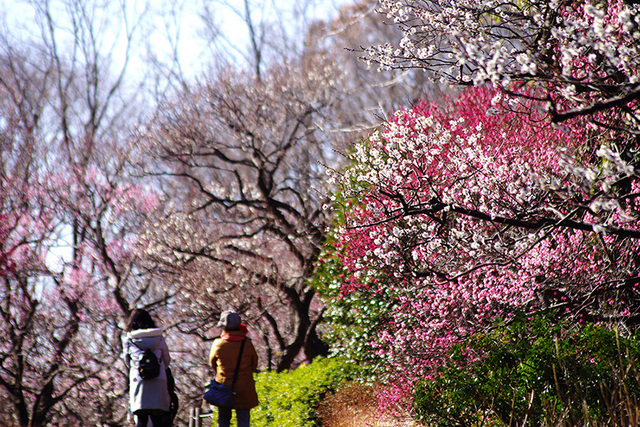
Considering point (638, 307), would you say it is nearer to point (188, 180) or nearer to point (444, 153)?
point (444, 153)

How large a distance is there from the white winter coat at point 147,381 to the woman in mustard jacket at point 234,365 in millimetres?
557

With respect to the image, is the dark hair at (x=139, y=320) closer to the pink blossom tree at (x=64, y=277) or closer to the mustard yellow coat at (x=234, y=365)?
the mustard yellow coat at (x=234, y=365)

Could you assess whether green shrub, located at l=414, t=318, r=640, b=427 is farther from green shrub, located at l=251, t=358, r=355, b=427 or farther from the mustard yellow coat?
green shrub, located at l=251, t=358, r=355, b=427

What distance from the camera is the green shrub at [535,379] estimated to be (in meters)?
4.45

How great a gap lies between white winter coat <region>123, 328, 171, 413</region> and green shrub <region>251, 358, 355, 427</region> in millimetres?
3088

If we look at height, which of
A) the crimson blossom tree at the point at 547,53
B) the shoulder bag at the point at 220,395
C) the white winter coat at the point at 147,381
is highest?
the crimson blossom tree at the point at 547,53

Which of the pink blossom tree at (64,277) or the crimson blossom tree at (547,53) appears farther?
the pink blossom tree at (64,277)

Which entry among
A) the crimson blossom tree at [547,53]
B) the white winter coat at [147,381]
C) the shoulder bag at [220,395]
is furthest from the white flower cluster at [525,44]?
the shoulder bag at [220,395]

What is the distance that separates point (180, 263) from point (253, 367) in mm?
7493

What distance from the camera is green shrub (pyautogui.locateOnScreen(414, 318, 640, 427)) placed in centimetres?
445

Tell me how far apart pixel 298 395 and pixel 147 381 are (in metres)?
3.64

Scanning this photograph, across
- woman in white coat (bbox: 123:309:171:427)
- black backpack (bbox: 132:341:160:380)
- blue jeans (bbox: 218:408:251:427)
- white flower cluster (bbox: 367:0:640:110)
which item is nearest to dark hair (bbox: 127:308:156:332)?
woman in white coat (bbox: 123:309:171:427)

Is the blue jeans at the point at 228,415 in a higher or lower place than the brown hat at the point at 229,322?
lower

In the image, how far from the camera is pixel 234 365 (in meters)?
6.51
